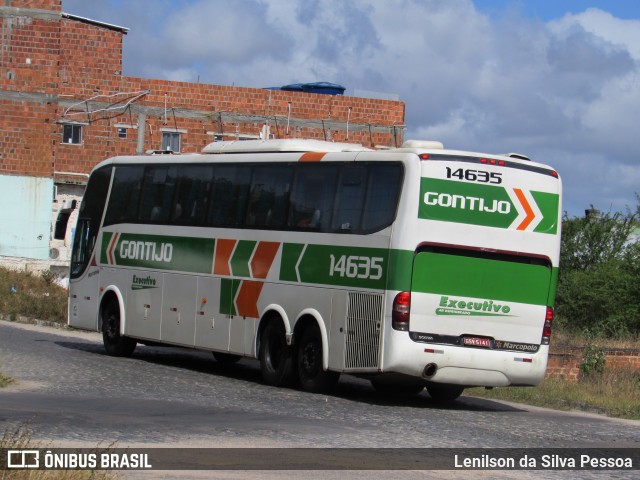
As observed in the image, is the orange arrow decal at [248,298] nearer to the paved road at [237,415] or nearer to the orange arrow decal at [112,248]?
the paved road at [237,415]

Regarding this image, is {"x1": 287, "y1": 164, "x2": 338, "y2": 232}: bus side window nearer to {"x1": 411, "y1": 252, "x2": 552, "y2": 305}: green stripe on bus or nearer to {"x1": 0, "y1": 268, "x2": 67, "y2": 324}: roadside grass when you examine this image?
{"x1": 411, "y1": 252, "x2": 552, "y2": 305}: green stripe on bus

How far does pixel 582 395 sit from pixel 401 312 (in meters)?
A: 4.89

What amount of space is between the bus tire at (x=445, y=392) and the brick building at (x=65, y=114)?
34072 millimetres

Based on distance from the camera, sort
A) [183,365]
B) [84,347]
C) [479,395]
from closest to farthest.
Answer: [479,395] → [183,365] → [84,347]

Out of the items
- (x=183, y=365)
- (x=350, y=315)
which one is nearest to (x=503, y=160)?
(x=350, y=315)

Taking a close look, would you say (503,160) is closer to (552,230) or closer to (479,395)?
(552,230)

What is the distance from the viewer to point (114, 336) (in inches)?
965

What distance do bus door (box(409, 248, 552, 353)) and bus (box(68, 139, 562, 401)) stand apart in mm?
20

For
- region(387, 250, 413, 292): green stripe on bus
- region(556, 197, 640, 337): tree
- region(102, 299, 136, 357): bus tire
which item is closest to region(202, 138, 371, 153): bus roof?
region(387, 250, 413, 292): green stripe on bus

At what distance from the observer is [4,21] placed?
53.2 meters

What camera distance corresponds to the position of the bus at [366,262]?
17359 mm

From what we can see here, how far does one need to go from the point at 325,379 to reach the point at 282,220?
277cm

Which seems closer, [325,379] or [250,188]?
[325,379]

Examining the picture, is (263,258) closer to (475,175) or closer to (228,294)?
(228,294)
